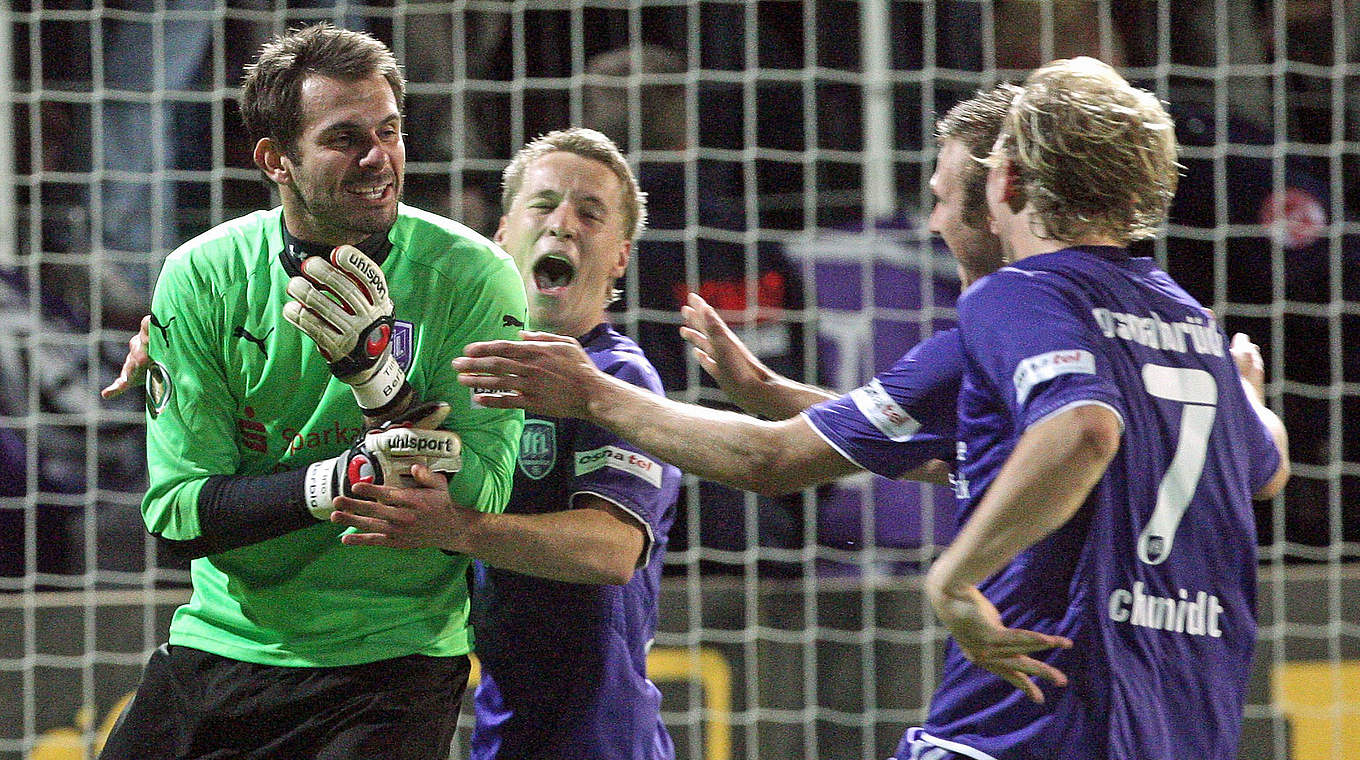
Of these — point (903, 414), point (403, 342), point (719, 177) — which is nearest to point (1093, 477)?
point (903, 414)

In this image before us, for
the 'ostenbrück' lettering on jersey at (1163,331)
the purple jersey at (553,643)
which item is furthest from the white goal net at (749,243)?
the 'ostenbrück' lettering on jersey at (1163,331)

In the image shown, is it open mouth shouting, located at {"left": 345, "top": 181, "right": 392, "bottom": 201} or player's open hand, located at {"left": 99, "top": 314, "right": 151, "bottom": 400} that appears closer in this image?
open mouth shouting, located at {"left": 345, "top": 181, "right": 392, "bottom": 201}

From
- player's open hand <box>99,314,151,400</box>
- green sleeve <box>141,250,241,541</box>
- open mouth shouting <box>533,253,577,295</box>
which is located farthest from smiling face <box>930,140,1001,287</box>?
player's open hand <box>99,314,151,400</box>

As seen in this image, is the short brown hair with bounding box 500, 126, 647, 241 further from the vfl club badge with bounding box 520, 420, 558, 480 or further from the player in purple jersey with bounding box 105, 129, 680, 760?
the vfl club badge with bounding box 520, 420, 558, 480

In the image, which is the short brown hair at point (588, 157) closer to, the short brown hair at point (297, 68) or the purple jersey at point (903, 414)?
the short brown hair at point (297, 68)

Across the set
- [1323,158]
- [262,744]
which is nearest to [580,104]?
[1323,158]

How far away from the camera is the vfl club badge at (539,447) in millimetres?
2963

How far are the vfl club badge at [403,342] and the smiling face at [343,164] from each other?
185 mm

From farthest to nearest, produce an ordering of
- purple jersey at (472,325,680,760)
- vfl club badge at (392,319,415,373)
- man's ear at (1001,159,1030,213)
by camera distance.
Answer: purple jersey at (472,325,680,760) → vfl club badge at (392,319,415,373) → man's ear at (1001,159,1030,213)

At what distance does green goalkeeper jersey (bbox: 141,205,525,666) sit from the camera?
100 inches

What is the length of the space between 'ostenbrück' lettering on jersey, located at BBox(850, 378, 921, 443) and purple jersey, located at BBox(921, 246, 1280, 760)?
0.16 metres

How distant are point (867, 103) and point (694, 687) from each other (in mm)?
2072

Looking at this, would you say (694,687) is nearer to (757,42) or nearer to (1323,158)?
(757,42)

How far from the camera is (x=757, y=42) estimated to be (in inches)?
223
